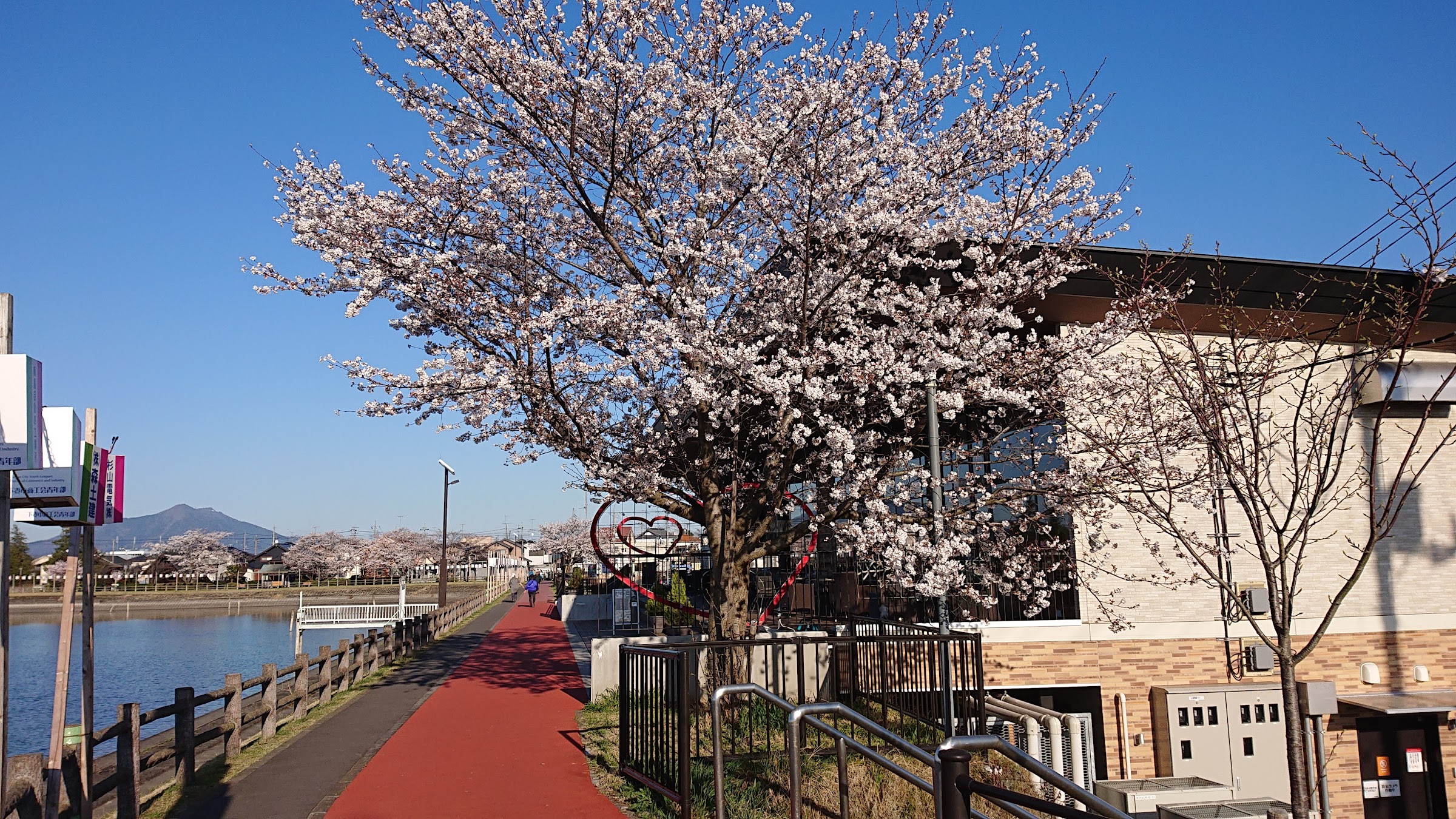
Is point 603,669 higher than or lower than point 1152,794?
higher

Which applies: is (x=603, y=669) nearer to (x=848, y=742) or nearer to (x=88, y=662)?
(x=88, y=662)

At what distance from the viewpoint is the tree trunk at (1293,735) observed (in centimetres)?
721

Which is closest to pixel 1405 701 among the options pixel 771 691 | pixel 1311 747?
pixel 1311 747

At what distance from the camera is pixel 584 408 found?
1313 cm

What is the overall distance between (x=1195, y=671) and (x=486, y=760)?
10.8 m

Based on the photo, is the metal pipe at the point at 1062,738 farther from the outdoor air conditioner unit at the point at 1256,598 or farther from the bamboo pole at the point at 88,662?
the bamboo pole at the point at 88,662

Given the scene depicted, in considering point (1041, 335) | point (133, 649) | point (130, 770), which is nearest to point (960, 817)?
point (130, 770)

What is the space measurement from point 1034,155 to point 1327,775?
35.6 feet

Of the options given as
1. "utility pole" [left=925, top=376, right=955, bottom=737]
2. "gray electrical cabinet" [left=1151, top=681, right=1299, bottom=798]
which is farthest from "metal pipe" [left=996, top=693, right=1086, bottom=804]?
"gray electrical cabinet" [left=1151, top=681, right=1299, bottom=798]

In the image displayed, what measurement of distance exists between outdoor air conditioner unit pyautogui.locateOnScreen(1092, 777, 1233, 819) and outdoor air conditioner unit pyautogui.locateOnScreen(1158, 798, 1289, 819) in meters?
0.51

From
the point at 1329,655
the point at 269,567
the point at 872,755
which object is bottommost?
the point at 269,567

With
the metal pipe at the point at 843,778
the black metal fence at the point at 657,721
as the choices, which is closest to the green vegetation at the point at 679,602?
the black metal fence at the point at 657,721

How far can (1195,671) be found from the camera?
14.5 m

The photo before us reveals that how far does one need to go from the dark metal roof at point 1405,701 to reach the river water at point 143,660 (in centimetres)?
1747
